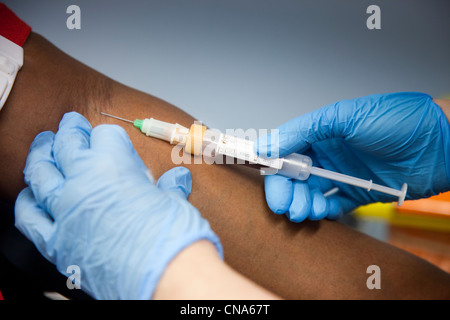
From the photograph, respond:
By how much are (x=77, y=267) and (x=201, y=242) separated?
40 centimetres

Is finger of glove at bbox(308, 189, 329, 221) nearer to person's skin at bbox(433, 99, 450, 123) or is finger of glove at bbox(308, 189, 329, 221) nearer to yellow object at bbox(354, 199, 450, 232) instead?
person's skin at bbox(433, 99, 450, 123)

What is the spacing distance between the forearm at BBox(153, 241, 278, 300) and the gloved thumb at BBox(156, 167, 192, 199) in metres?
0.33

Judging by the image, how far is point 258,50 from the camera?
1.82m

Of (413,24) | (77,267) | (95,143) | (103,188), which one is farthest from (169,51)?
(413,24)

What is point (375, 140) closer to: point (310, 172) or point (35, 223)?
point (310, 172)

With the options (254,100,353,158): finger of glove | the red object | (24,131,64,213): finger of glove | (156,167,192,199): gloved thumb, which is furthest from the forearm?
the red object

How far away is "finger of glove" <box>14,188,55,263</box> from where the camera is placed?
84 centimetres

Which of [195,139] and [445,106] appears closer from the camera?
[195,139]

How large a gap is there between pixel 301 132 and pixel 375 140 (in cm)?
34

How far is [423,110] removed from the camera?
1198mm

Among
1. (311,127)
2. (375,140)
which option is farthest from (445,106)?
(311,127)

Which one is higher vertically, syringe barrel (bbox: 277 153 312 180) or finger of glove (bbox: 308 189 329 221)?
syringe barrel (bbox: 277 153 312 180)

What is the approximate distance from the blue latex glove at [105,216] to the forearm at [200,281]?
0.02 m
